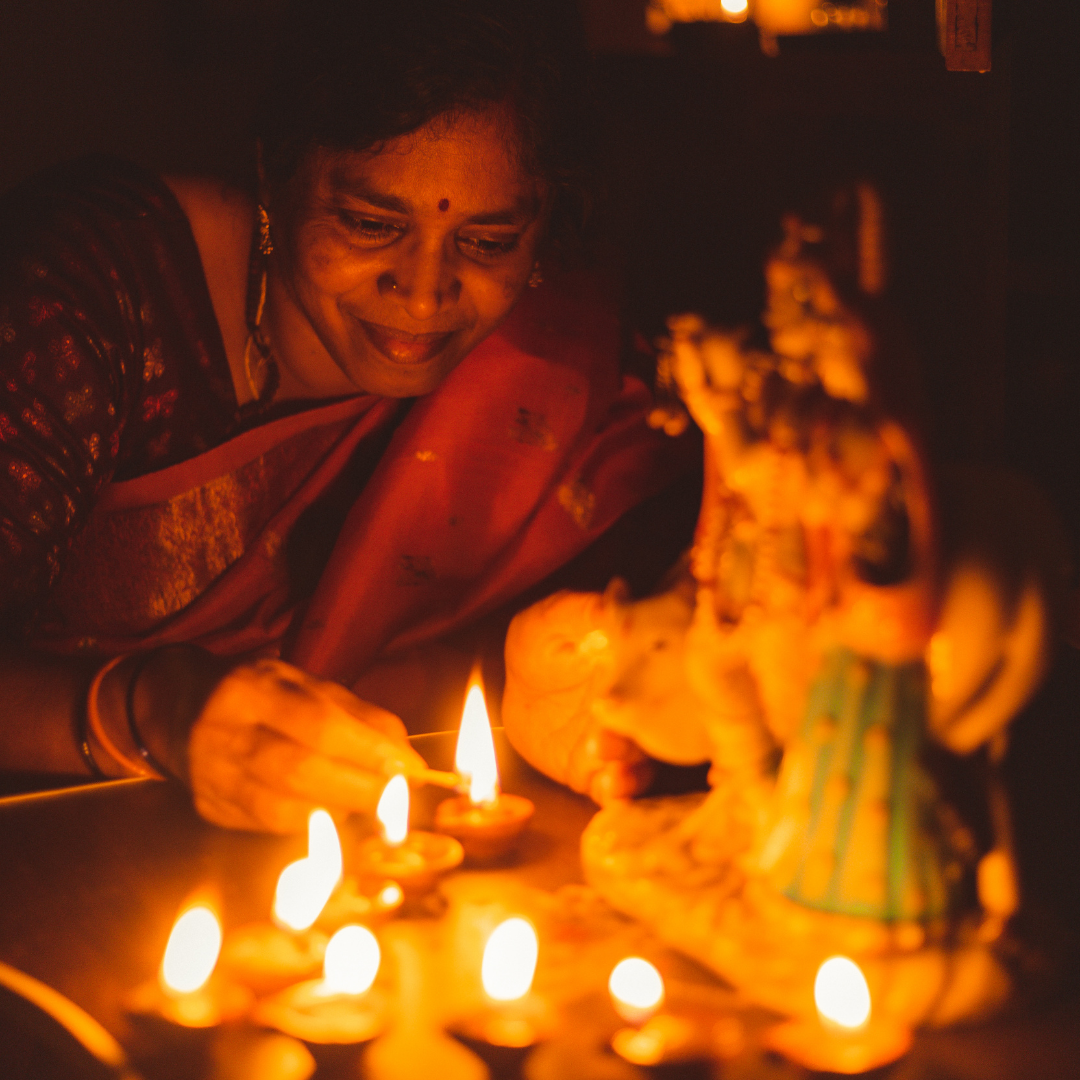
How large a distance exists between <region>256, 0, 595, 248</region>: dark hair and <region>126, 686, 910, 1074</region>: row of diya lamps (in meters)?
0.72

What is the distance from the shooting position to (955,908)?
59 centimetres

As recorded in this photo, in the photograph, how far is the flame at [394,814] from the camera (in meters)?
0.76

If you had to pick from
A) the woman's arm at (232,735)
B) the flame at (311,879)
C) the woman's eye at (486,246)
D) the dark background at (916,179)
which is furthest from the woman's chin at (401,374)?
the flame at (311,879)

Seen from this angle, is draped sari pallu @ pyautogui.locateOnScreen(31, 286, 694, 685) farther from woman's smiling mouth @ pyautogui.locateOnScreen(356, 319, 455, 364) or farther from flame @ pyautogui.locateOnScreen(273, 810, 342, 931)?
flame @ pyautogui.locateOnScreen(273, 810, 342, 931)

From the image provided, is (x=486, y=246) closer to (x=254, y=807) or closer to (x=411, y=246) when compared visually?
(x=411, y=246)

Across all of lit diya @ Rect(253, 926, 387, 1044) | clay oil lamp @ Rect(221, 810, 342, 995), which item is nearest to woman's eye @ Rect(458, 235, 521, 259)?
clay oil lamp @ Rect(221, 810, 342, 995)

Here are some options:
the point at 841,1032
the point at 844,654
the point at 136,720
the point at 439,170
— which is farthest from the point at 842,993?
the point at 439,170

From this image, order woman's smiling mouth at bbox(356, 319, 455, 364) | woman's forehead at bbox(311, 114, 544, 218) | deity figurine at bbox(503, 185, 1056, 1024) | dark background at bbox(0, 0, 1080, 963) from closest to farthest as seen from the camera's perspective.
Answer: deity figurine at bbox(503, 185, 1056, 1024), woman's forehead at bbox(311, 114, 544, 218), woman's smiling mouth at bbox(356, 319, 455, 364), dark background at bbox(0, 0, 1080, 963)

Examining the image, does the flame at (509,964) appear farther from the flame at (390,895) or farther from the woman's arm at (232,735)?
the woman's arm at (232,735)

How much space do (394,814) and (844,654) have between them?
1.15ft

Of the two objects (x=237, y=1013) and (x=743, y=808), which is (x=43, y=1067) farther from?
(x=743, y=808)

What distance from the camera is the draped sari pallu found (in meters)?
1.34

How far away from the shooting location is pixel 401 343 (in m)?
1.24

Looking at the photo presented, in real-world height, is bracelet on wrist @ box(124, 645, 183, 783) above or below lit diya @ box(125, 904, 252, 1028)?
below
